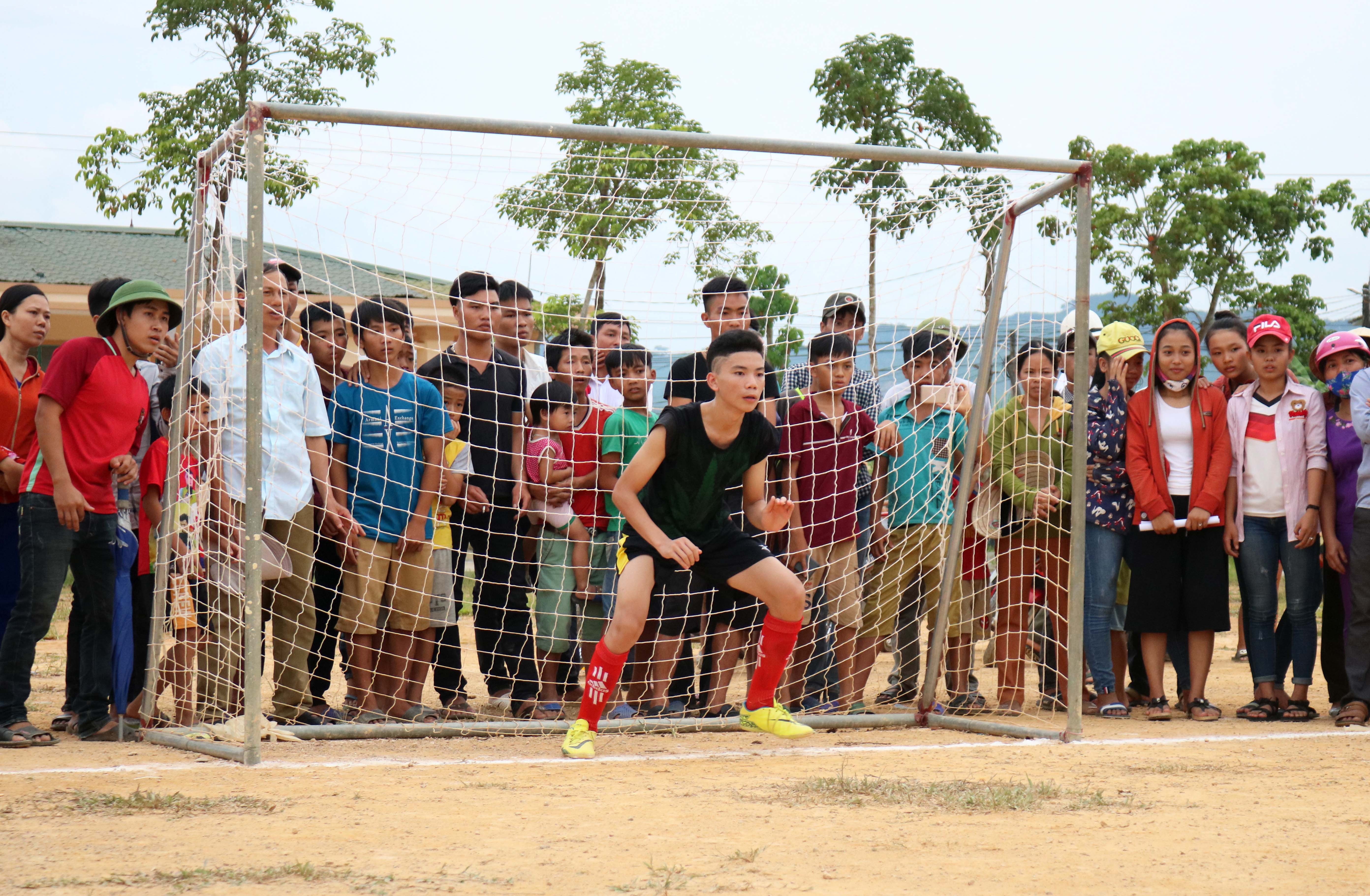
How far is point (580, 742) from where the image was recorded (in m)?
5.16

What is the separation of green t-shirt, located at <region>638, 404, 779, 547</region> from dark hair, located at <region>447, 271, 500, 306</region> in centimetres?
150

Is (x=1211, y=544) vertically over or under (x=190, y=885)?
over

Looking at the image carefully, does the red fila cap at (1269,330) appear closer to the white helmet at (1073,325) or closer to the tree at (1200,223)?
the white helmet at (1073,325)

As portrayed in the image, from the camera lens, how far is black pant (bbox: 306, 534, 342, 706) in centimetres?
595

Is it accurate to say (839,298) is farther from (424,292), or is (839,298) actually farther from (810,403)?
(424,292)

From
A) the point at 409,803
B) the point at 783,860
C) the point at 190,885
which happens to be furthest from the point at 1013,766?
the point at 190,885

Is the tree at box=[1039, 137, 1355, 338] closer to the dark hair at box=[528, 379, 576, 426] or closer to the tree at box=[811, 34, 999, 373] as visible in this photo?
the tree at box=[811, 34, 999, 373]

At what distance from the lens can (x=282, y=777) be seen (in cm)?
455

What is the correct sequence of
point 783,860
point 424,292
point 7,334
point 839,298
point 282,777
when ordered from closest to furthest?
point 783,860
point 282,777
point 7,334
point 424,292
point 839,298

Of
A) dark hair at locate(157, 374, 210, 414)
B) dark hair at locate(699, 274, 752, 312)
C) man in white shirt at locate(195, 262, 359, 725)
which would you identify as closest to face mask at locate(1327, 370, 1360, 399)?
dark hair at locate(699, 274, 752, 312)

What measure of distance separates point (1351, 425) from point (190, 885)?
5803mm

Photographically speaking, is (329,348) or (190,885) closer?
(190,885)

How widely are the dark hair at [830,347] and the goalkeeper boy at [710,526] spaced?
37.1 inches

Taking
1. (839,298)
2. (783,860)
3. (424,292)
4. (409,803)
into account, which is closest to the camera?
(783,860)
